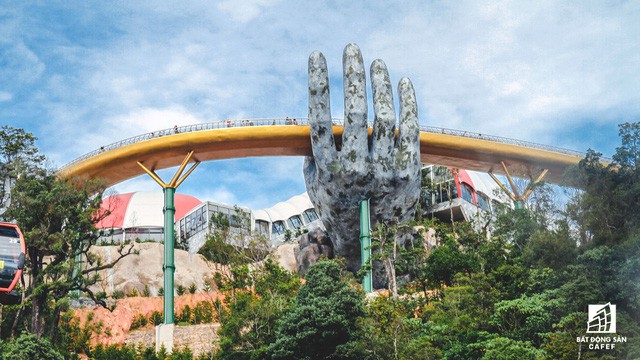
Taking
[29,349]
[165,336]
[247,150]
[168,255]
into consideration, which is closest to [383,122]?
[247,150]

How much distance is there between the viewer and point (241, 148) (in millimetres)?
34750

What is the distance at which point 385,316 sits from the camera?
24750 millimetres

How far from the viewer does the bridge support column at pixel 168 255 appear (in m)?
29.9

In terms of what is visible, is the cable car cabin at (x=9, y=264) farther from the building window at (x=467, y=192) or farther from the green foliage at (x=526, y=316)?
the building window at (x=467, y=192)

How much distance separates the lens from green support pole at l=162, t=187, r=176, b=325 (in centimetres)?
3062

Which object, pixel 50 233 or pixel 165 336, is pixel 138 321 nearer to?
pixel 165 336

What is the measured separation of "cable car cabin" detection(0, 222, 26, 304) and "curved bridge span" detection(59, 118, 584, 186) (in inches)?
563

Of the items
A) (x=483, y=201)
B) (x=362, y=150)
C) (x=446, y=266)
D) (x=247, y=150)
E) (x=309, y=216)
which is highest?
(x=309, y=216)

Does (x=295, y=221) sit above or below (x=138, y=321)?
above

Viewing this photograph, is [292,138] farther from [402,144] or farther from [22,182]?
[22,182]

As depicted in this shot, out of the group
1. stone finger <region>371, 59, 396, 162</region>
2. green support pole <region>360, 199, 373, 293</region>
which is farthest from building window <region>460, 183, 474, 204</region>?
green support pole <region>360, 199, 373, 293</region>

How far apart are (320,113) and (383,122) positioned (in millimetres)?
2733

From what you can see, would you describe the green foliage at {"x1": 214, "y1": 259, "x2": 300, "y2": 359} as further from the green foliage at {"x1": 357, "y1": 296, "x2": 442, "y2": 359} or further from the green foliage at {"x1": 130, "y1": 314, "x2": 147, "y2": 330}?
the green foliage at {"x1": 130, "y1": 314, "x2": 147, "y2": 330}

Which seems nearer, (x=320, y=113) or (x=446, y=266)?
(x=446, y=266)
